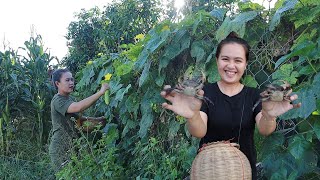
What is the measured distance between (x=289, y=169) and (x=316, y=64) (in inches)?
22.2

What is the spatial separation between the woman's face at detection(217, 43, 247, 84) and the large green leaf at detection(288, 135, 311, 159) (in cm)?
52

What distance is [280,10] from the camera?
2416 millimetres

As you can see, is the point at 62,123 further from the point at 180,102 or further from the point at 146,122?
the point at 180,102

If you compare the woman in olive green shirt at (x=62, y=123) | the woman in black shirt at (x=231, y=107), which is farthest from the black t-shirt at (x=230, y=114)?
the woman in olive green shirt at (x=62, y=123)

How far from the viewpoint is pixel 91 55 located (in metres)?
9.73

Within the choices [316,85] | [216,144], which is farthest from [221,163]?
[316,85]

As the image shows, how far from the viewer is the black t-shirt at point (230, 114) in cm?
203

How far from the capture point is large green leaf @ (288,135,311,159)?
7.34 ft

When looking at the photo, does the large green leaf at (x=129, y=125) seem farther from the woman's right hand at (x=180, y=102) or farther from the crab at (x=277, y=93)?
the crab at (x=277, y=93)

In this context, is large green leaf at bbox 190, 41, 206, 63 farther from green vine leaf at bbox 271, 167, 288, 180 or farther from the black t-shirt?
green vine leaf at bbox 271, 167, 288, 180

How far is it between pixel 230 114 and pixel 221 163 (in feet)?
0.84

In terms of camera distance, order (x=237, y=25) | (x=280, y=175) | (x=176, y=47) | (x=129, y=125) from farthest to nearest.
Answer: (x=129, y=125) < (x=176, y=47) < (x=237, y=25) < (x=280, y=175)

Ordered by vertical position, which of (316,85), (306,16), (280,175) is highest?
(306,16)

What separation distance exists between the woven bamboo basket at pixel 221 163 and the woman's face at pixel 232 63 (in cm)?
29
